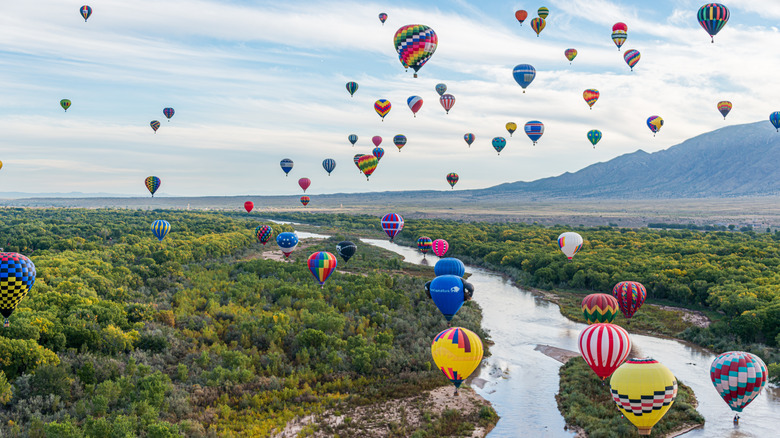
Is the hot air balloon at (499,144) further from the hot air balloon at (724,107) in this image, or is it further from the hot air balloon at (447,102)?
the hot air balloon at (724,107)

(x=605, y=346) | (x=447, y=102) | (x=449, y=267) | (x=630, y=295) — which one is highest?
(x=447, y=102)

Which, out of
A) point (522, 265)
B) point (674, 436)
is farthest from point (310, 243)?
point (674, 436)

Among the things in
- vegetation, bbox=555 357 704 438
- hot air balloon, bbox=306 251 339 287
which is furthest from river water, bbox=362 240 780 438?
hot air balloon, bbox=306 251 339 287

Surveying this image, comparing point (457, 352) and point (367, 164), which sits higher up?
point (367, 164)

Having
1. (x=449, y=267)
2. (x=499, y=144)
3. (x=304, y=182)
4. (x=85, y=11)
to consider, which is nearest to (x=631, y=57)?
(x=499, y=144)

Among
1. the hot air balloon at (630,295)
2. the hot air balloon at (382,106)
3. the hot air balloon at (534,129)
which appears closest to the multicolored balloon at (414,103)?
the hot air balloon at (382,106)

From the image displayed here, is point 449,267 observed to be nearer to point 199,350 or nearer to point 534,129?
point 199,350

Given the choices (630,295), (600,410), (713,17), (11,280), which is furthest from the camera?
(713,17)
